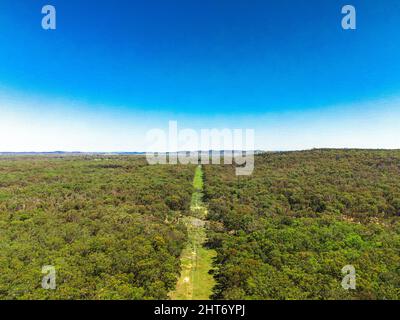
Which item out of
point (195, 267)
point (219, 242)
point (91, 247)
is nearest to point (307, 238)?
point (219, 242)

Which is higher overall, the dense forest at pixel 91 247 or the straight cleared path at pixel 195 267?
the dense forest at pixel 91 247

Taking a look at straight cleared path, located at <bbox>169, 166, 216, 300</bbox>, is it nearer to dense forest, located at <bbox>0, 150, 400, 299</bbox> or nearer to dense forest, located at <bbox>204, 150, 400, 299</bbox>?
dense forest, located at <bbox>0, 150, 400, 299</bbox>

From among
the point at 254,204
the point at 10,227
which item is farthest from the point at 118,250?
the point at 254,204

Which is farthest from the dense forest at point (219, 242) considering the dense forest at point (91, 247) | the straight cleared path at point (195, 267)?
the straight cleared path at point (195, 267)

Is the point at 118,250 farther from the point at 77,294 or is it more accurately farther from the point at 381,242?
the point at 381,242

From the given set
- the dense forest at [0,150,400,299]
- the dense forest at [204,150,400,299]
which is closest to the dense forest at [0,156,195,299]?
the dense forest at [0,150,400,299]

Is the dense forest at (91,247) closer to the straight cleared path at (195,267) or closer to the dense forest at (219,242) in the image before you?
the dense forest at (219,242)
